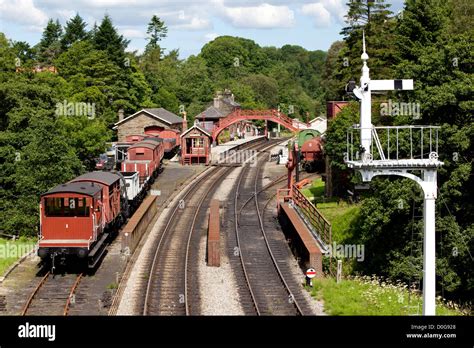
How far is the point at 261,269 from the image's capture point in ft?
77.8

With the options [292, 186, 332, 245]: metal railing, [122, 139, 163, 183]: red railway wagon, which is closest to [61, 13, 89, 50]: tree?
[122, 139, 163, 183]: red railway wagon

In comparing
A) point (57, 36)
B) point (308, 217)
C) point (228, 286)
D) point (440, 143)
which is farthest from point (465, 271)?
point (57, 36)

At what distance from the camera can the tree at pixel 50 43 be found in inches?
3511

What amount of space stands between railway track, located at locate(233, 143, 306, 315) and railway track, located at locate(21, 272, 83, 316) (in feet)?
17.5

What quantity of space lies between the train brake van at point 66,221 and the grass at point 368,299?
797 cm

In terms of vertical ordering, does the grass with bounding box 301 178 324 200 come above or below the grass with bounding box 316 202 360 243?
above

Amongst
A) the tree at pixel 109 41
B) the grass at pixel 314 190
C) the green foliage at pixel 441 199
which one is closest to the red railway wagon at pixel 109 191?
the green foliage at pixel 441 199

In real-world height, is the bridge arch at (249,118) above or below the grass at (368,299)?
above

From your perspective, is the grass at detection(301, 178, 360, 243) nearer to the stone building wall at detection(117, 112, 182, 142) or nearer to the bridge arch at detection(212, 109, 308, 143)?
the bridge arch at detection(212, 109, 308, 143)

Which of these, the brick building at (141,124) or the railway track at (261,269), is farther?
the brick building at (141,124)

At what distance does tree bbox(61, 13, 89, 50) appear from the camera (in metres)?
83.2

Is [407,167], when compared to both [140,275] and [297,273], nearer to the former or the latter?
[297,273]

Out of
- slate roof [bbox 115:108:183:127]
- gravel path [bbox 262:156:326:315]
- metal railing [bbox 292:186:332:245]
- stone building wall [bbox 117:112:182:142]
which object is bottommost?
gravel path [bbox 262:156:326:315]

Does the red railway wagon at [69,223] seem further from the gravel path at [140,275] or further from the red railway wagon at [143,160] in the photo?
the red railway wagon at [143,160]
